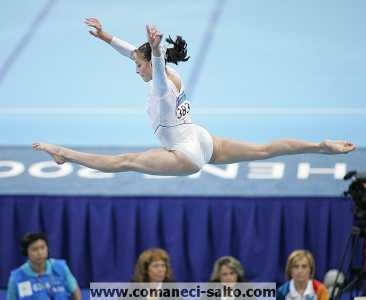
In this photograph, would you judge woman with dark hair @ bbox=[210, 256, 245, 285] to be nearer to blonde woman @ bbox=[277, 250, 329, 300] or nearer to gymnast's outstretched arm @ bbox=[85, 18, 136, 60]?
blonde woman @ bbox=[277, 250, 329, 300]

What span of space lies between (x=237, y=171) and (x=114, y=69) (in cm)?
332

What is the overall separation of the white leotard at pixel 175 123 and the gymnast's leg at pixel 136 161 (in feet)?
0.18

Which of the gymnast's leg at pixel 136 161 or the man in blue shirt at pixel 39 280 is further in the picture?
the man in blue shirt at pixel 39 280

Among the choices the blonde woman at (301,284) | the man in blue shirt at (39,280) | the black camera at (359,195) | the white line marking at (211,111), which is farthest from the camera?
the white line marking at (211,111)

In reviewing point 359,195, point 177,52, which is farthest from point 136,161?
point 359,195

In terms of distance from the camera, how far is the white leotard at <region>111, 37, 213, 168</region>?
5559 mm

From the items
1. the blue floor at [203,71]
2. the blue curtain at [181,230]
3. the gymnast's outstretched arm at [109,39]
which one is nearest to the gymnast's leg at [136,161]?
the gymnast's outstretched arm at [109,39]

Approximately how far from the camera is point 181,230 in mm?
8258

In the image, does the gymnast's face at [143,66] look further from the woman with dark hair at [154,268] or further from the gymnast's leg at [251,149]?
the woman with dark hair at [154,268]

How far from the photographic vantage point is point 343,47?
39.1ft

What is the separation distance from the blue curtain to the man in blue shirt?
3.74ft

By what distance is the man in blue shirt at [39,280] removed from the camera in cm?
697

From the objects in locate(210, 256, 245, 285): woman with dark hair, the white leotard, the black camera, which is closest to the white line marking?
locate(210, 256, 245, 285): woman with dark hair

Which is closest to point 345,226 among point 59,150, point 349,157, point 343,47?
point 349,157
